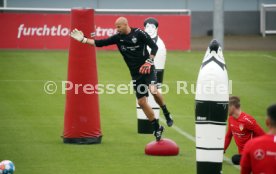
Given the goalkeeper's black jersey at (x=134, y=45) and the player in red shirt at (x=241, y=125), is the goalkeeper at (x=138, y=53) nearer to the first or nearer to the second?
the goalkeeper's black jersey at (x=134, y=45)

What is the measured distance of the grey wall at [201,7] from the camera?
151 feet

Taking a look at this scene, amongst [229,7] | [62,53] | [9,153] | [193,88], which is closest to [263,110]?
[193,88]

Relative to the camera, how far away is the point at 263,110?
20781 millimetres

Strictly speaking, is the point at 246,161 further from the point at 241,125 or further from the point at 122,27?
the point at 122,27

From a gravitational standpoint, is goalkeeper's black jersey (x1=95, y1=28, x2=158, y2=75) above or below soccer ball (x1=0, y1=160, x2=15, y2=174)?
above

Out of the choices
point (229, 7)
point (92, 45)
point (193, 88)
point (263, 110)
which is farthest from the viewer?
point (229, 7)

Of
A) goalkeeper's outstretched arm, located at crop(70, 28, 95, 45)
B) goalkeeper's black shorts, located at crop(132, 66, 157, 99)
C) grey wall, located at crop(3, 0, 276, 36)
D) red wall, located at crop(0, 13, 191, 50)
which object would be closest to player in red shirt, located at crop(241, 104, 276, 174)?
goalkeeper's black shorts, located at crop(132, 66, 157, 99)

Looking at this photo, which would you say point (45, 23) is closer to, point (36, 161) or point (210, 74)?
point (36, 161)

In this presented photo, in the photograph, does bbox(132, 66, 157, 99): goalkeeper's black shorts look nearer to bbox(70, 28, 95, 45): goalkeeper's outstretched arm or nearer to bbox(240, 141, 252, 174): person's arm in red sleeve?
bbox(70, 28, 95, 45): goalkeeper's outstretched arm

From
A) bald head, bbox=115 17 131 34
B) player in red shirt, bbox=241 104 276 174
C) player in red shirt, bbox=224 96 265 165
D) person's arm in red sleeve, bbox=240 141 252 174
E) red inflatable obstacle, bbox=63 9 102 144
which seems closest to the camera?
player in red shirt, bbox=241 104 276 174

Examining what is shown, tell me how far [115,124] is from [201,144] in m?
7.69

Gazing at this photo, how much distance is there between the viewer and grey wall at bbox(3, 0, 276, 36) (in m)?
45.9

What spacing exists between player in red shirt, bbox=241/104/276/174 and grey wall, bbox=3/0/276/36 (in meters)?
37.2

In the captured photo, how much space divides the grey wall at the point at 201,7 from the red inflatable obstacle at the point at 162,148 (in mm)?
→ 31099
